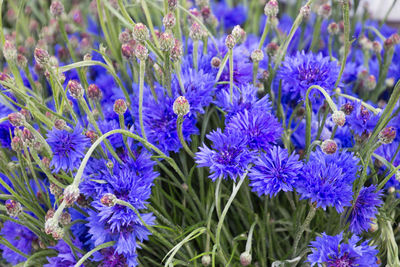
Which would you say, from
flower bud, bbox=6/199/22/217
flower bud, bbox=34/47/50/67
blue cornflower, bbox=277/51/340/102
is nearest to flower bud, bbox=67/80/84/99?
flower bud, bbox=34/47/50/67

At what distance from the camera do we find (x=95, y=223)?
0.54 metres

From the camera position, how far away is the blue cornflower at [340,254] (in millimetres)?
509

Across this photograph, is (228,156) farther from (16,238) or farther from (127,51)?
(16,238)

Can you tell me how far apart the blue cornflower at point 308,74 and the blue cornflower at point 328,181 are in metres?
0.11

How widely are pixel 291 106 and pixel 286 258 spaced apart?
25cm

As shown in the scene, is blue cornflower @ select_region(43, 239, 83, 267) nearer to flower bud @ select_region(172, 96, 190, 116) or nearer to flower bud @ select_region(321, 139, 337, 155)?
flower bud @ select_region(172, 96, 190, 116)

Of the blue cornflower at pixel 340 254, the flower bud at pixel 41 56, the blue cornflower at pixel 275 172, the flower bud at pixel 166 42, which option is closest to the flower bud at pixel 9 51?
the flower bud at pixel 41 56

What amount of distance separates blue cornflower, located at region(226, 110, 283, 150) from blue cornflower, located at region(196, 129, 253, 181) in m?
0.01

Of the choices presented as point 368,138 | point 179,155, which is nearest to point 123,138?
point 179,155

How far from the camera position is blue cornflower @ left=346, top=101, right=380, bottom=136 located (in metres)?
0.56

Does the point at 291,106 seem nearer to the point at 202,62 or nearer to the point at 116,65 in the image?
the point at 202,62

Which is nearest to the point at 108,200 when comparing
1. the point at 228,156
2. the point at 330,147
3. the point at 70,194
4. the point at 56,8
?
the point at 70,194

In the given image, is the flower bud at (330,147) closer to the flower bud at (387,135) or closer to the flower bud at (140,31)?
the flower bud at (387,135)

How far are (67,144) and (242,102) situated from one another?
231 millimetres
